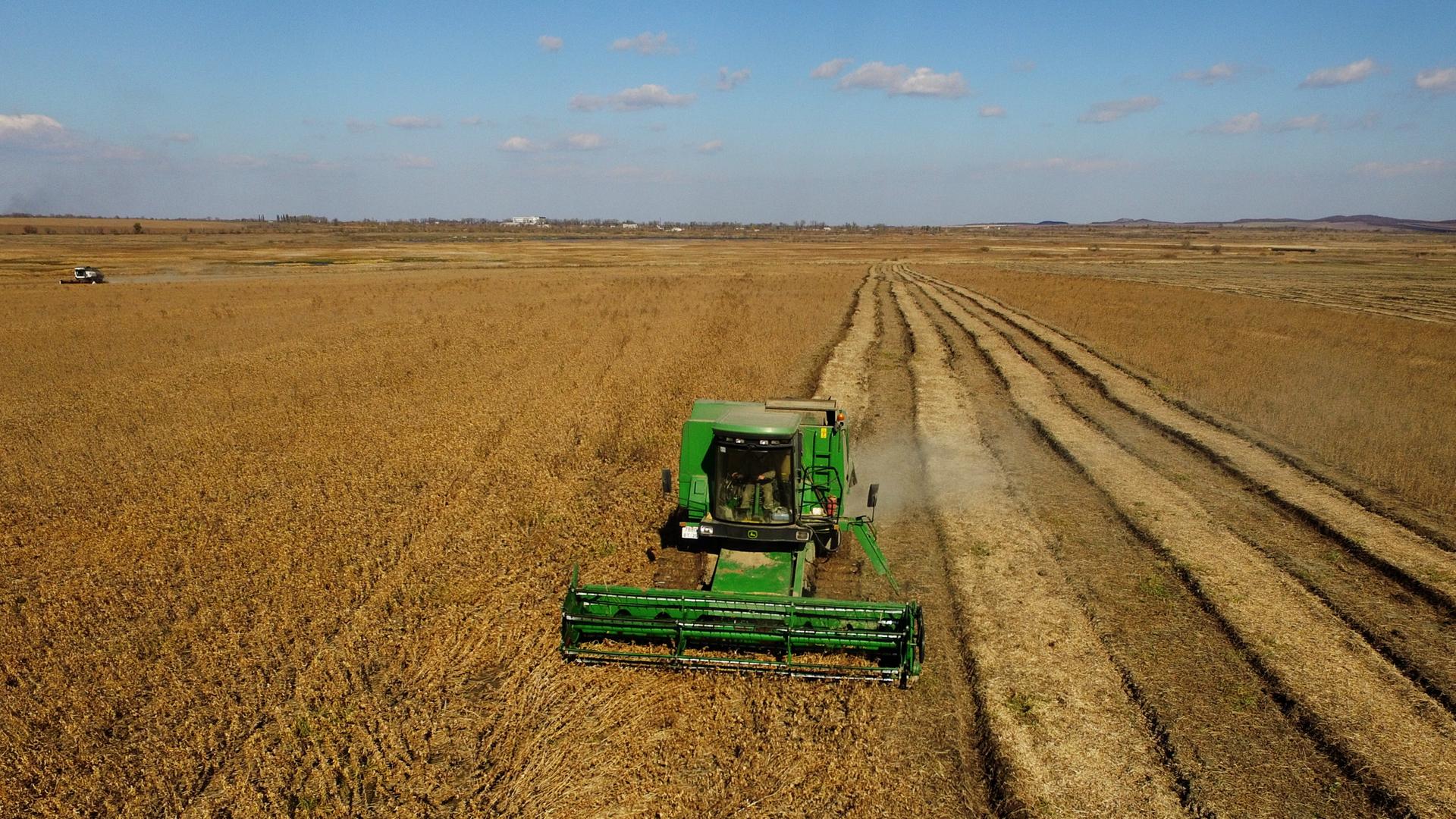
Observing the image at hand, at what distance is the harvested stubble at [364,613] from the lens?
7.35 m

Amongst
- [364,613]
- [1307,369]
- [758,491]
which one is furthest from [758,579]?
[1307,369]

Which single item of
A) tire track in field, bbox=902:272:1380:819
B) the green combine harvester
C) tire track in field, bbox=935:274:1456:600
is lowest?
tire track in field, bbox=902:272:1380:819

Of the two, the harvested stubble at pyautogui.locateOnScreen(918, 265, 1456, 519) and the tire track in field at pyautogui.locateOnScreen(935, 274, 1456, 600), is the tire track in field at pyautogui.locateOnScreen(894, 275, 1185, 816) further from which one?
the harvested stubble at pyautogui.locateOnScreen(918, 265, 1456, 519)

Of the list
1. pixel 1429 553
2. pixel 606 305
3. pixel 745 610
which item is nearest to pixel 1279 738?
pixel 745 610

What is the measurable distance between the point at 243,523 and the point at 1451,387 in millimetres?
32735

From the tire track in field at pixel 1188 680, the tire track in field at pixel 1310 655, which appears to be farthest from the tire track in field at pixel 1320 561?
the tire track in field at pixel 1188 680

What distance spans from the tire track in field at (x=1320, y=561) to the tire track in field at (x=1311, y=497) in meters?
0.16

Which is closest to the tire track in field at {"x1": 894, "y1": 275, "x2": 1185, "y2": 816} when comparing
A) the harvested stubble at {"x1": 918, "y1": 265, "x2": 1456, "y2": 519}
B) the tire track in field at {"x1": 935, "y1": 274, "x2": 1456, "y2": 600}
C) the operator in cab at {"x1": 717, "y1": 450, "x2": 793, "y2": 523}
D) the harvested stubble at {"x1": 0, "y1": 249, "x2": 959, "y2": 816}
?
the harvested stubble at {"x1": 0, "y1": 249, "x2": 959, "y2": 816}

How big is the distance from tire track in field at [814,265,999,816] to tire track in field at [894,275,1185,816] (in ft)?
0.63

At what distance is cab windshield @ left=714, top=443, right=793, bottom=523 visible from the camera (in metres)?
9.86

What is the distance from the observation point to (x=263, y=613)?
1020 cm

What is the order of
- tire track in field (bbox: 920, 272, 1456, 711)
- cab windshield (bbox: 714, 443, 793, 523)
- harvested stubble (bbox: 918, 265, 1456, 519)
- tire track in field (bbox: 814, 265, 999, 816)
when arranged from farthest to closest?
1. harvested stubble (bbox: 918, 265, 1456, 519)
2. tire track in field (bbox: 920, 272, 1456, 711)
3. cab windshield (bbox: 714, 443, 793, 523)
4. tire track in field (bbox: 814, 265, 999, 816)

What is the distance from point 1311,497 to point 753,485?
12736 mm

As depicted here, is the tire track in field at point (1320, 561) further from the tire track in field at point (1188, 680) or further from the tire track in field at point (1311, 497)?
the tire track in field at point (1188, 680)
